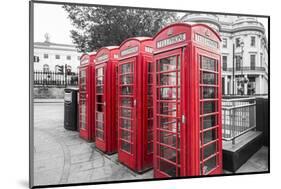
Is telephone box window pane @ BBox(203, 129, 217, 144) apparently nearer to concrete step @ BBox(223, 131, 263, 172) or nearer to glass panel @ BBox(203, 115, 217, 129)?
glass panel @ BBox(203, 115, 217, 129)

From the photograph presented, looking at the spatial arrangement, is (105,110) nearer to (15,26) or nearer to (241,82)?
(15,26)

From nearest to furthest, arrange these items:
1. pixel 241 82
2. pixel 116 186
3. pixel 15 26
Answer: pixel 15 26 < pixel 116 186 < pixel 241 82

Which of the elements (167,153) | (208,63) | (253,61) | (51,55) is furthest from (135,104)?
(253,61)

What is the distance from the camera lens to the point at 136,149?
8.35ft

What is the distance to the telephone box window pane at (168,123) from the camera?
90.3 inches

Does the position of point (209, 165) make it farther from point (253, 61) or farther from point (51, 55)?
point (51, 55)

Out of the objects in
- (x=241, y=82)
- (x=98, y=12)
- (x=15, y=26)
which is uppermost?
(x=98, y=12)

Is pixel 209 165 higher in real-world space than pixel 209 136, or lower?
lower

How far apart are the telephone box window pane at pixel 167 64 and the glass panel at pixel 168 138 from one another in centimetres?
62

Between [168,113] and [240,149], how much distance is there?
93 cm

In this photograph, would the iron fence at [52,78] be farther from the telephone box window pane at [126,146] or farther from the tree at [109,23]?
the telephone box window pane at [126,146]

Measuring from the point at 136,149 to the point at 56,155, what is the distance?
0.78 m

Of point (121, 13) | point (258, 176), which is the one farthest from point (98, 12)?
point (258, 176)

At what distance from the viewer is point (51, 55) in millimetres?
2240
